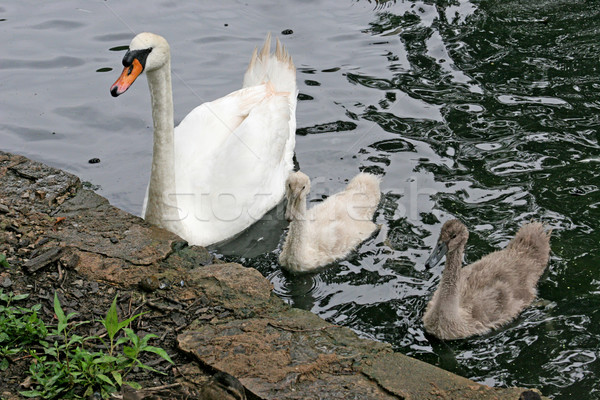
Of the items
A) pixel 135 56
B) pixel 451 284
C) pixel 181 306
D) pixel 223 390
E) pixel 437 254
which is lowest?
pixel 451 284

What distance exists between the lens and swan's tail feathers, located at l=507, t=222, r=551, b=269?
5.89 metres

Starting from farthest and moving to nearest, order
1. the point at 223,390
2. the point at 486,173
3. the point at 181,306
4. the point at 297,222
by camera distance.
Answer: the point at 486,173
the point at 297,222
the point at 181,306
the point at 223,390

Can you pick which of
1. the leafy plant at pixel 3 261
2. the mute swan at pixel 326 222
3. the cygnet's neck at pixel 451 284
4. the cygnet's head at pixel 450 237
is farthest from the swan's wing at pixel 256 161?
the leafy plant at pixel 3 261

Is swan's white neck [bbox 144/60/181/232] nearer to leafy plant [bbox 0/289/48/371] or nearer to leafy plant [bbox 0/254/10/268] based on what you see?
leafy plant [bbox 0/254/10/268]

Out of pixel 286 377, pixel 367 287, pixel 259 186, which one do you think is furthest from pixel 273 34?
pixel 286 377

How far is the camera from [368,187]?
694 cm

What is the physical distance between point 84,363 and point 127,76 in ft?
7.99

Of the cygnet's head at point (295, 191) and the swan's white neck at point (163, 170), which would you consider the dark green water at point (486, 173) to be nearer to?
the cygnet's head at point (295, 191)

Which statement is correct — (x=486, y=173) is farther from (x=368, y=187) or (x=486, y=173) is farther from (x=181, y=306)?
(x=181, y=306)

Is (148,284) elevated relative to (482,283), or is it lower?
elevated

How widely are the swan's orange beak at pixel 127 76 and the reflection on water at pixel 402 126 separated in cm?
189

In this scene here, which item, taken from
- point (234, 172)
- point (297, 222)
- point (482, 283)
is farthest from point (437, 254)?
point (234, 172)

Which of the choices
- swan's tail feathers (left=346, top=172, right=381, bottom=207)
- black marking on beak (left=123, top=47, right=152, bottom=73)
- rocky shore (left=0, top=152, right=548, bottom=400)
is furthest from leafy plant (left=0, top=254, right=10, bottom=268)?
swan's tail feathers (left=346, top=172, right=381, bottom=207)

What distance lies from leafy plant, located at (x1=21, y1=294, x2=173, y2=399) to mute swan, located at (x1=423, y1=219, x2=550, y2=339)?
2.32 metres
